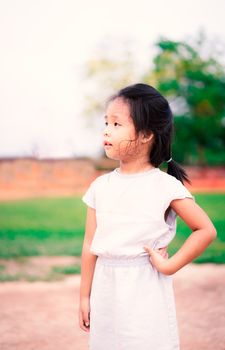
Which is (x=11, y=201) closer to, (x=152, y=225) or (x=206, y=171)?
(x=206, y=171)

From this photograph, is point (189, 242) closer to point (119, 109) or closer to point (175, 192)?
point (175, 192)

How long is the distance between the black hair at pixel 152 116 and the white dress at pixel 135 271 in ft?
0.28

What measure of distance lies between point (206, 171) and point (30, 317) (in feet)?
21.0

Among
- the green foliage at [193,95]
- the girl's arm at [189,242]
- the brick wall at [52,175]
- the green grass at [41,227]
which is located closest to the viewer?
the girl's arm at [189,242]

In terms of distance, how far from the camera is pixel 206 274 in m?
4.80

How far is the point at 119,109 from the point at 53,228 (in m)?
6.39

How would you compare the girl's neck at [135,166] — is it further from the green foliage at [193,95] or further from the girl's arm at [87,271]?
the green foliage at [193,95]

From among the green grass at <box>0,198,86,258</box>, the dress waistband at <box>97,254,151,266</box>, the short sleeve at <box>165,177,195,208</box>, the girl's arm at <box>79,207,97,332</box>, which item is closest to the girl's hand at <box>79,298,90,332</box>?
the girl's arm at <box>79,207,97,332</box>

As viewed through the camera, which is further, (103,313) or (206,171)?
(206,171)

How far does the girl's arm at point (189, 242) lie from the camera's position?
166cm

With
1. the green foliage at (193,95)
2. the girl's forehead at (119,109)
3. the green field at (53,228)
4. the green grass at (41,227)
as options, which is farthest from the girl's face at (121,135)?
the green foliage at (193,95)

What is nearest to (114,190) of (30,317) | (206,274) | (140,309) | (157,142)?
(157,142)

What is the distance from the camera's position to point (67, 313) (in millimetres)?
3613

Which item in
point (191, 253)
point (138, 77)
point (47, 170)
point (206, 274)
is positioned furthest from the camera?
point (138, 77)
